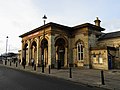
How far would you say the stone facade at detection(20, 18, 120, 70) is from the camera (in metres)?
29.9

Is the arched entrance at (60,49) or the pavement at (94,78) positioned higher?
the arched entrance at (60,49)

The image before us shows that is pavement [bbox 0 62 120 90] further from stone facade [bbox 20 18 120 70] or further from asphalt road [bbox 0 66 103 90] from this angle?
stone facade [bbox 20 18 120 70]

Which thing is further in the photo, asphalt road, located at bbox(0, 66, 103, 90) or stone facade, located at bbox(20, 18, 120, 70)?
stone facade, located at bbox(20, 18, 120, 70)

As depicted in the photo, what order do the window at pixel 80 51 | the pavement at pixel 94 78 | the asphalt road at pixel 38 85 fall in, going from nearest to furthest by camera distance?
the asphalt road at pixel 38 85 < the pavement at pixel 94 78 < the window at pixel 80 51

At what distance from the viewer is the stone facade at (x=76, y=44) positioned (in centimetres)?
2988

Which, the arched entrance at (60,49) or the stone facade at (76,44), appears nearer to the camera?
the stone facade at (76,44)

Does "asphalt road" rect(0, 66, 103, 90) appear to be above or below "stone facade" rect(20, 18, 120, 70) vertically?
below

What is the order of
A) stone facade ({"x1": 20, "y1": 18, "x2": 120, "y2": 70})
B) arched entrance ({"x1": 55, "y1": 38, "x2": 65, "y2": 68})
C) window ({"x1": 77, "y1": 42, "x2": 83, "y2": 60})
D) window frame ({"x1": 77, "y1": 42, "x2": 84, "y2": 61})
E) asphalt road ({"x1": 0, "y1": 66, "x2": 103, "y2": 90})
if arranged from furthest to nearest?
1. arched entrance ({"x1": 55, "y1": 38, "x2": 65, "y2": 68})
2. window ({"x1": 77, "y1": 42, "x2": 83, "y2": 60})
3. window frame ({"x1": 77, "y1": 42, "x2": 84, "y2": 61})
4. stone facade ({"x1": 20, "y1": 18, "x2": 120, "y2": 70})
5. asphalt road ({"x1": 0, "y1": 66, "x2": 103, "y2": 90})

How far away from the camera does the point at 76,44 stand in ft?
108

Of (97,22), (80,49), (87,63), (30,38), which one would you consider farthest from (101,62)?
(30,38)

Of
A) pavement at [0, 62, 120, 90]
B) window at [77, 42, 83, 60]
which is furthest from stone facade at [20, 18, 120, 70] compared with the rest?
pavement at [0, 62, 120, 90]

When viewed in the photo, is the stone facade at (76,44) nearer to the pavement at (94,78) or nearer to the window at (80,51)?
the window at (80,51)

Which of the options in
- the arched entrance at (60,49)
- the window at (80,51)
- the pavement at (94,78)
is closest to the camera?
the pavement at (94,78)

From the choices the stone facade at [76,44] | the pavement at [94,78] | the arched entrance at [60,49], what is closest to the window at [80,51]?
the stone facade at [76,44]
